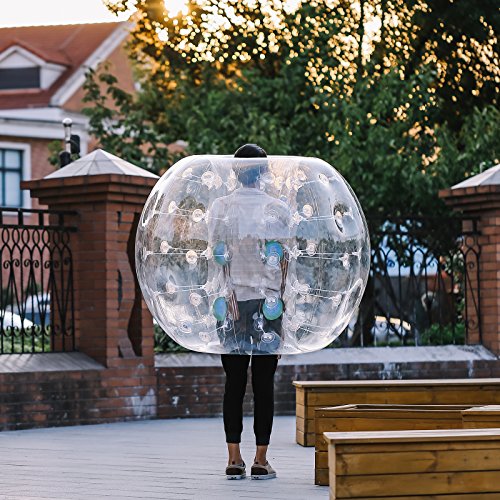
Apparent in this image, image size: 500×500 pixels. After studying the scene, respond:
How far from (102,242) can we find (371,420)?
17.9 ft

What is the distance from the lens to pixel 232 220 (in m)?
7.44

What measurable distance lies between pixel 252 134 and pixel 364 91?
1.71 m

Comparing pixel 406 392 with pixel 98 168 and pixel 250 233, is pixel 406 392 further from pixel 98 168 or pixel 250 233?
pixel 98 168

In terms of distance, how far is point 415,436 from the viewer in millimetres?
6453

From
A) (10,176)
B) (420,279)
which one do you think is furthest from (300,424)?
(10,176)

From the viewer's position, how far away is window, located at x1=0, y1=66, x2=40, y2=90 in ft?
155

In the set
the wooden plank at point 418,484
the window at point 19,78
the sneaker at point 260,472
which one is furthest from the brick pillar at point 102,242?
the window at point 19,78

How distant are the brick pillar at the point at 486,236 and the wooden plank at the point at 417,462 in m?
8.34

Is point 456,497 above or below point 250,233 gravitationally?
below

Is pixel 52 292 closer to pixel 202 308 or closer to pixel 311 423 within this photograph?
pixel 311 423

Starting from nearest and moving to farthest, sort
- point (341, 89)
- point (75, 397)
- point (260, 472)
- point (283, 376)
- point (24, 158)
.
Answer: point (260, 472) < point (75, 397) < point (283, 376) < point (341, 89) < point (24, 158)

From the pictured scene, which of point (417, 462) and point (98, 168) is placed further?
point (98, 168)

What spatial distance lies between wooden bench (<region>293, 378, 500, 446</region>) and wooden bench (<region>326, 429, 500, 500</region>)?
3.04 meters

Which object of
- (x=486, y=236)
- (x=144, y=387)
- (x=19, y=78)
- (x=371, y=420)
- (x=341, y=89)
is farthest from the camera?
(x=19, y=78)
